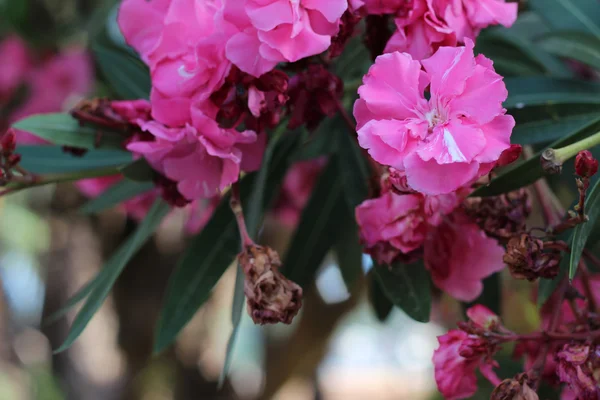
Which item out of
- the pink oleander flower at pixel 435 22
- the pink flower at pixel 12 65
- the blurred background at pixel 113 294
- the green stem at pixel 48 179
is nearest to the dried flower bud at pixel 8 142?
the green stem at pixel 48 179

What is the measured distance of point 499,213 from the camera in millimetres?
593

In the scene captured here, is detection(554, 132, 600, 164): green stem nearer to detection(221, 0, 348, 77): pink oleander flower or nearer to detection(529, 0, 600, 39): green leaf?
detection(221, 0, 348, 77): pink oleander flower

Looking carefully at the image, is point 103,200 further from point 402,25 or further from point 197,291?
point 402,25

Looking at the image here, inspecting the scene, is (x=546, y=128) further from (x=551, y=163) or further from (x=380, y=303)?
(x=380, y=303)

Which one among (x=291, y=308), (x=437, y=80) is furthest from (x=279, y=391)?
(x=437, y=80)

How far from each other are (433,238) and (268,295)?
0.17 meters

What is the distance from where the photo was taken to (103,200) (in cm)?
103

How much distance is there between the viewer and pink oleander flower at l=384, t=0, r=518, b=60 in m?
0.56

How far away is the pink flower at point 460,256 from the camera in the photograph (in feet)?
2.06

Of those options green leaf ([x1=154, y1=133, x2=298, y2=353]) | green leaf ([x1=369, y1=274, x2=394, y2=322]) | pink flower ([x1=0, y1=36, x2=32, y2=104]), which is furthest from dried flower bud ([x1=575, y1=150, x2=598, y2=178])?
pink flower ([x1=0, y1=36, x2=32, y2=104])

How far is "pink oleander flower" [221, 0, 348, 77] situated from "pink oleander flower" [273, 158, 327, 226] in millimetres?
675

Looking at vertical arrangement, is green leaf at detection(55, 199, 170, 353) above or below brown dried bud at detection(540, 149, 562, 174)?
below

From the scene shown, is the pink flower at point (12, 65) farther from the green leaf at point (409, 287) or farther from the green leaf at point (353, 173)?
the green leaf at point (409, 287)

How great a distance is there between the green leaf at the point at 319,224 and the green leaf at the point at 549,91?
0.32m
